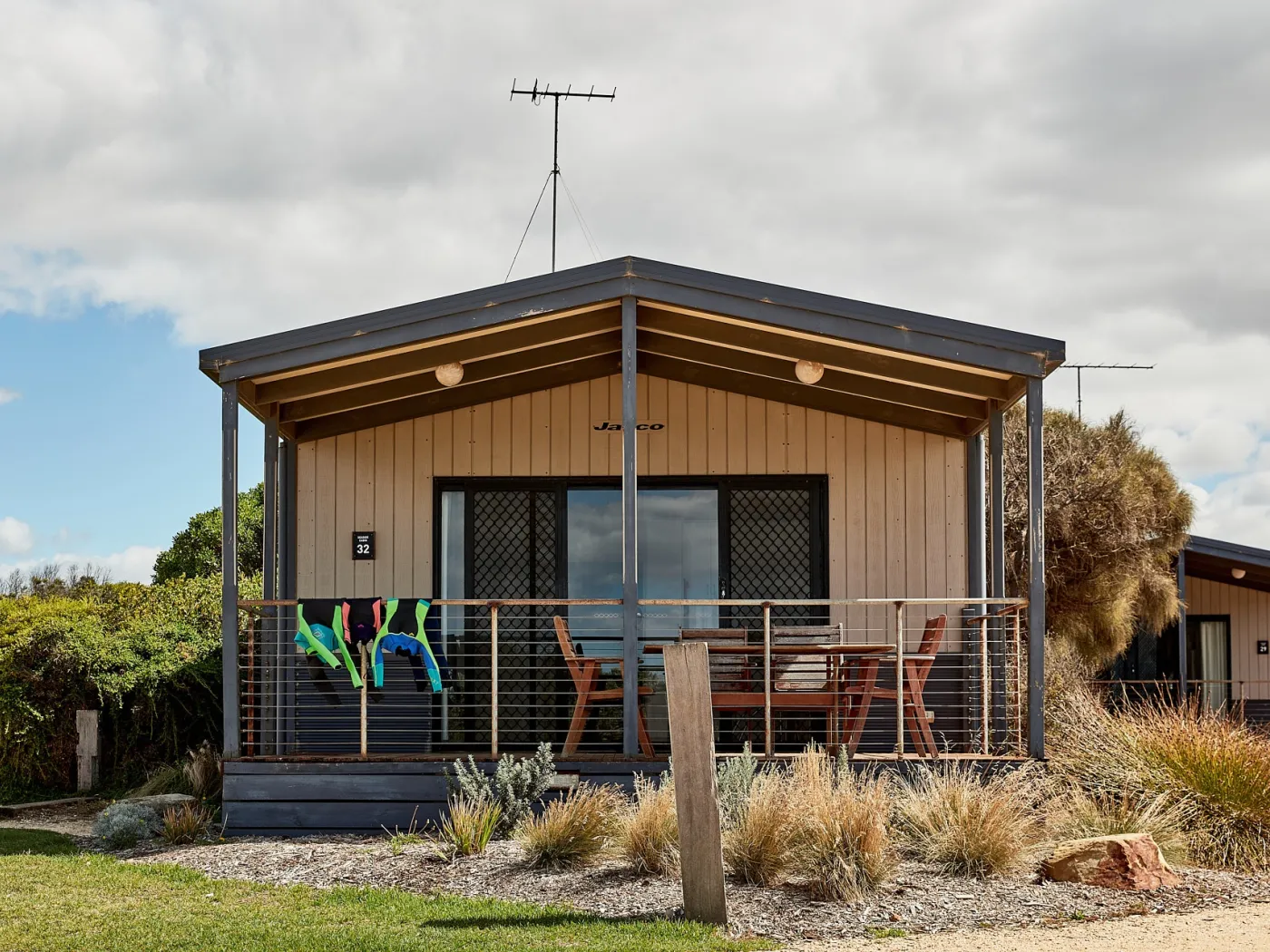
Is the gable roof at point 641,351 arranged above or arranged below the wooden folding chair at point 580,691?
above

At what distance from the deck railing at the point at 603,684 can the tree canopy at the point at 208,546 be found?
873cm

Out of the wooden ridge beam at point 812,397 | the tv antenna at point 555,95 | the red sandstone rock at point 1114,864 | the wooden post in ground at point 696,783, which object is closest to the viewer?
the wooden post in ground at point 696,783

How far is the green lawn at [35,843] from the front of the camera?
7.92m

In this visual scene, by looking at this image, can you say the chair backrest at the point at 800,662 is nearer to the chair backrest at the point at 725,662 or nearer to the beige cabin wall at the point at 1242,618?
the chair backrest at the point at 725,662

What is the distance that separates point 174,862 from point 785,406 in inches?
218

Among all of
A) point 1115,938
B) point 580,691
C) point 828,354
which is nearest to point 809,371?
point 828,354

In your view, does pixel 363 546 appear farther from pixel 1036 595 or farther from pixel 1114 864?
pixel 1114 864

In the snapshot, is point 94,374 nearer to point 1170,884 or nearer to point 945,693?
point 945,693

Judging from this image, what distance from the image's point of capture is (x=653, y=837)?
650 cm

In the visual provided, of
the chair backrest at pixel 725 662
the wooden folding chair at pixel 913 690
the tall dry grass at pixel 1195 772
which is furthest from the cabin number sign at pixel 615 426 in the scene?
the tall dry grass at pixel 1195 772

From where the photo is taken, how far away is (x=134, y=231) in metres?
13.2

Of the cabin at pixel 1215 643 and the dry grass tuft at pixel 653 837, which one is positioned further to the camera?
the cabin at pixel 1215 643

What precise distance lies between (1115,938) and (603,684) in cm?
474

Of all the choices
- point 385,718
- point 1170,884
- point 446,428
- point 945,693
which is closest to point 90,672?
point 385,718
